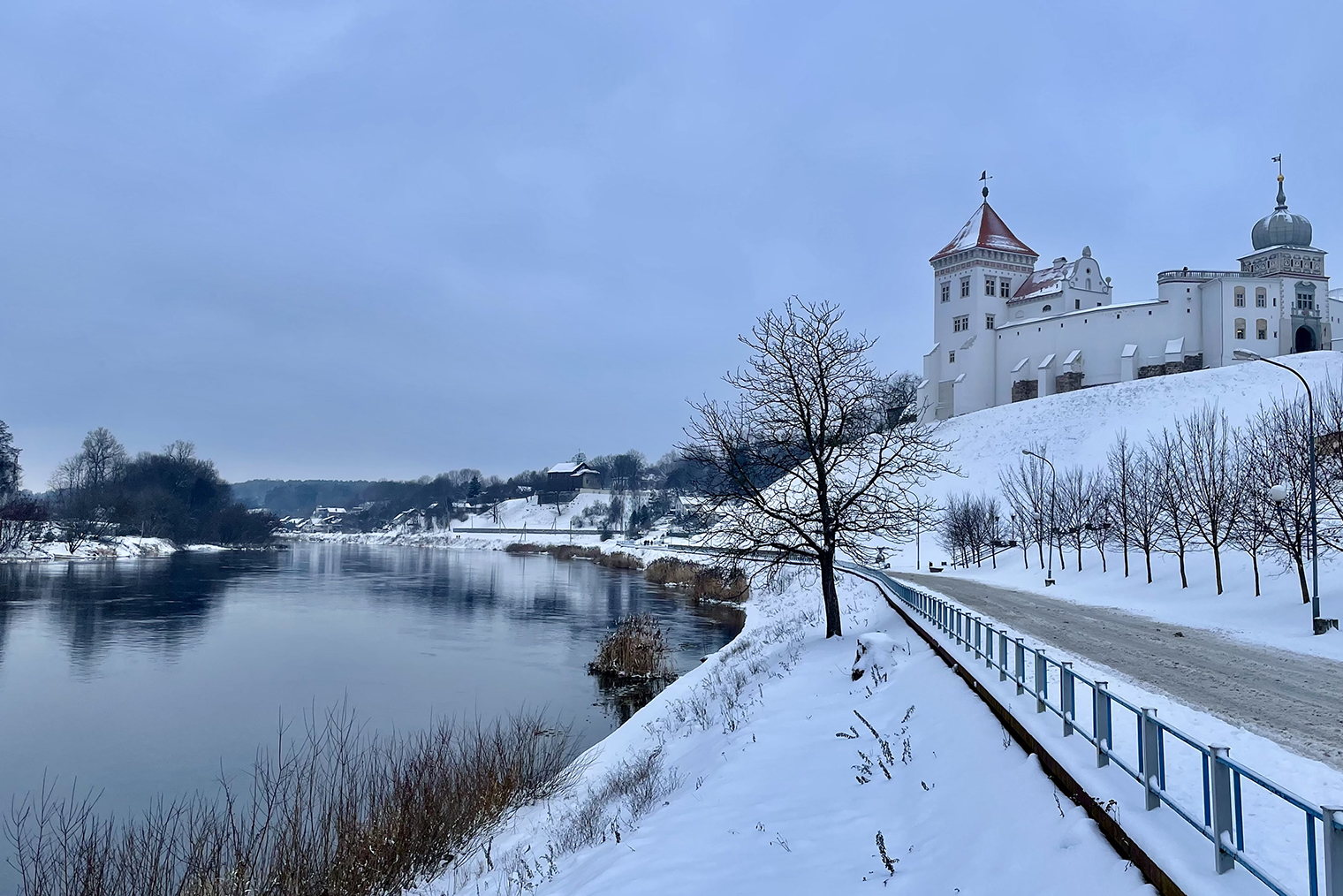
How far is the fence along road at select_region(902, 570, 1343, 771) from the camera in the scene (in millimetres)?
9164

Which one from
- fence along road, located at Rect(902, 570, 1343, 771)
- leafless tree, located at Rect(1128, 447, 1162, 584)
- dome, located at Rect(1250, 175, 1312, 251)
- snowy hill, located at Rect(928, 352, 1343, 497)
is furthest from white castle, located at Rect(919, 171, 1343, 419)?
fence along road, located at Rect(902, 570, 1343, 771)

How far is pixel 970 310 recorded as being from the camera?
94812 mm

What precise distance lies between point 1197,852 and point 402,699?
19829 millimetres

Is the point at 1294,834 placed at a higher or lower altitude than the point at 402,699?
higher

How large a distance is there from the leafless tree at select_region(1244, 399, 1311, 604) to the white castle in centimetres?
5637

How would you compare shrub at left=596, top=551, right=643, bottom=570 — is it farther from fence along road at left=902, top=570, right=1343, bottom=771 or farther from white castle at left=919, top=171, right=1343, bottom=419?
fence along road at left=902, top=570, right=1343, bottom=771

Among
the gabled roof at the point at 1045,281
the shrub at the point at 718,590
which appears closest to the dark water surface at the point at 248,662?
the shrub at the point at 718,590

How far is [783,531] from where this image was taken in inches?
850

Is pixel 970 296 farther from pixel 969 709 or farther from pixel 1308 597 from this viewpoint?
pixel 969 709

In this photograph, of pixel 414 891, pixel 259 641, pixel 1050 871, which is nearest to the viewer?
pixel 1050 871

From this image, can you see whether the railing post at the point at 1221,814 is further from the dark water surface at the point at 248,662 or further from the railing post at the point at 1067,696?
the dark water surface at the point at 248,662

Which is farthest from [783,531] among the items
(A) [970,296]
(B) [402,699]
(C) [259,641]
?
(A) [970,296]

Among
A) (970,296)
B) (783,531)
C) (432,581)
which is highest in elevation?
(970,296)

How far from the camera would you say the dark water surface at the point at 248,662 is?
1741 cm
